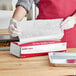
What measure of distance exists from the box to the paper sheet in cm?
17

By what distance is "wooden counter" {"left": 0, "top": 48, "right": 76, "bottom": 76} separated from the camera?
1105mm

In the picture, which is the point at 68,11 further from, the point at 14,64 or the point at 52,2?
the point at 14,64

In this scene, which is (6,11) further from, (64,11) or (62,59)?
(62,59)

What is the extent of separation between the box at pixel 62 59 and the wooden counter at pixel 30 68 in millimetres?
28

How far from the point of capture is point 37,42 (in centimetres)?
140

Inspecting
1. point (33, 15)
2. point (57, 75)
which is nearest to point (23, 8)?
point (57, 75)

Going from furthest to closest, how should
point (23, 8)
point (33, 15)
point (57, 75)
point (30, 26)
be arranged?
1. point (33, 15)
2. point (23, 8)
3. point (30, 26)
4. point (57, 75)

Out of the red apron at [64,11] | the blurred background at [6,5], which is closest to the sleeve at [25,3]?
the red apron at [64,11]

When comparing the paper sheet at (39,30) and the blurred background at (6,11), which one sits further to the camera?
the blurred background at (6,11)

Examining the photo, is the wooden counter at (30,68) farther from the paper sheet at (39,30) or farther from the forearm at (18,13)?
the forearm at (18,13)

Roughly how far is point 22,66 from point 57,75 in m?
0.23

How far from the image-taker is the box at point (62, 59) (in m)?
1.18

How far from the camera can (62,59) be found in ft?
4.01

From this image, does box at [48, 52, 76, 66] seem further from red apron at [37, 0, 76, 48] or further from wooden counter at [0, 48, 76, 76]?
red apron at [37, 0, 76, 48]
